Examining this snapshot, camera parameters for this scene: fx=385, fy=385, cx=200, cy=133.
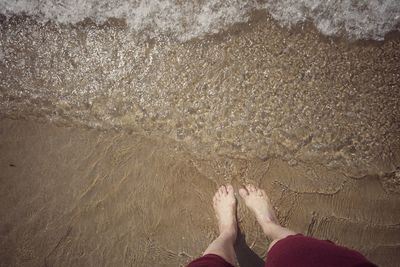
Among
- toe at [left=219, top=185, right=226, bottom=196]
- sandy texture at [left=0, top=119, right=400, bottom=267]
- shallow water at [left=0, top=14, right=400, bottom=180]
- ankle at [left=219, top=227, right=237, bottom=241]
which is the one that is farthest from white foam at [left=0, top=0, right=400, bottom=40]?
ankle at [left=219, top=227, right=237, bottom=241]

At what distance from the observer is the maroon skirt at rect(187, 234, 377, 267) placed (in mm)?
1478

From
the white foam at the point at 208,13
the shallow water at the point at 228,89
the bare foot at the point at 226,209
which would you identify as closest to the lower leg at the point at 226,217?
the bare foot at the point at 226,209

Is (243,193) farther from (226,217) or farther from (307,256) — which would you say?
(307,256)

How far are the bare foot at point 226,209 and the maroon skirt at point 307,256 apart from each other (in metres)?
0.33

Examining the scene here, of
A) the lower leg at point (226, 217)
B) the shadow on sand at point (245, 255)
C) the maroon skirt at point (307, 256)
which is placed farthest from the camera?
the shadow on sand at point (245, 255)

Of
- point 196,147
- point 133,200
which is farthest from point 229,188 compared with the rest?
point 133,200

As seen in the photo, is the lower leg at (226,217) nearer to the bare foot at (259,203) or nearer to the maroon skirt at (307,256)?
the bare foot at (259,203)

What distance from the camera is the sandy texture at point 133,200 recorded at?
212cm

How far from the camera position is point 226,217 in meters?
2.12

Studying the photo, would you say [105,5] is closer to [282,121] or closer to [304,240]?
[282,121]

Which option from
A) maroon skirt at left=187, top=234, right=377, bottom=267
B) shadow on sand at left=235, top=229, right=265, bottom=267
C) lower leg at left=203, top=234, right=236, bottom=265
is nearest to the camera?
maroon skirt at left=187, top=234, right=377, bottom=267

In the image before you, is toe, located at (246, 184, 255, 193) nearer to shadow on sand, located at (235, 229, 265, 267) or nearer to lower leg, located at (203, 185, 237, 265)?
lower leg, located at (203, 185, 237, 265)

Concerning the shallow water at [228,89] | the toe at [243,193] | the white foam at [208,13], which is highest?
the white foam at [208,13]

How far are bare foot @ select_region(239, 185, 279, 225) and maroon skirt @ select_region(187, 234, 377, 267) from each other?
0.33 metres
